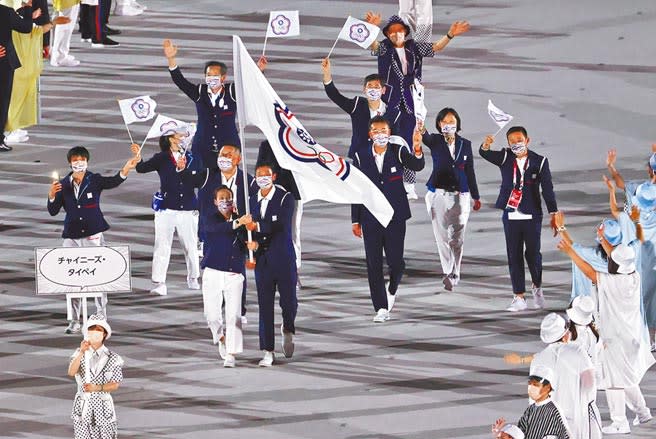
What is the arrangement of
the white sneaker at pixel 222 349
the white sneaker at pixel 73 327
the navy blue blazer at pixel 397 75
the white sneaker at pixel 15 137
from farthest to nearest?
1. the white sneaker at pixel 15 137
2. the navy blue blazer at pixel 397 75
3. the white sneaker at pixel 73 327
4. the white sneaker at pixel 222 349

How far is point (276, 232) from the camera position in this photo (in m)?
17.9

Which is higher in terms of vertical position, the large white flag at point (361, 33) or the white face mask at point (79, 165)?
the large white flag at point (361, 33)

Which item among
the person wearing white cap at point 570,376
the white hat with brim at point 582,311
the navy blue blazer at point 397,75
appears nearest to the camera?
the person wearing white cap at point 570,376

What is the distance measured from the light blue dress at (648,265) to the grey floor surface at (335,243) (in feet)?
2.82

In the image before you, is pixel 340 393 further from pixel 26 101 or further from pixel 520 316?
pixel 26 101

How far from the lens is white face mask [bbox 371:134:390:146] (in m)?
19.2

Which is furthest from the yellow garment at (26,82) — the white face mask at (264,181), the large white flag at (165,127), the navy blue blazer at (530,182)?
the white face mask at (264,181)

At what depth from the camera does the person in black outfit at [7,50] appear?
23.9 m

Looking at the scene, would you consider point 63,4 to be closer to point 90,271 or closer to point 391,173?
point 391,173

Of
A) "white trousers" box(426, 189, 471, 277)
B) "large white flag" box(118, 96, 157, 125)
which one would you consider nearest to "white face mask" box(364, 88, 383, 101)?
"white trousers" box(426, 189, 471, 277)

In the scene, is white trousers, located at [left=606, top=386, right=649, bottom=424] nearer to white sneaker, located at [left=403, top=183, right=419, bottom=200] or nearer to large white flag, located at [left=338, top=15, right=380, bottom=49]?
large white flag, located at [left=338, top=15, right=380, bottom=49]

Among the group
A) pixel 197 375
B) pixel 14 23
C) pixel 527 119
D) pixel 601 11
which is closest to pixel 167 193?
pixel 197 375

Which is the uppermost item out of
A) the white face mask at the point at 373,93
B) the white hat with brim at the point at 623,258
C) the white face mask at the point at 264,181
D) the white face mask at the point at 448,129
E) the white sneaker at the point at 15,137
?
the white face mask at the point at 373,93

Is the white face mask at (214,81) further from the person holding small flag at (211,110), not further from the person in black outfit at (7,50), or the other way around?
the person in black outfit at (7,50)
